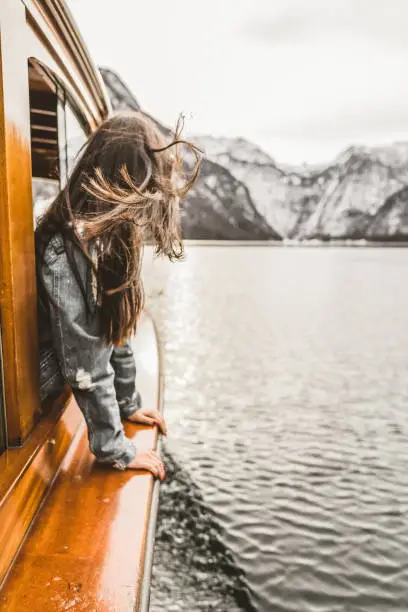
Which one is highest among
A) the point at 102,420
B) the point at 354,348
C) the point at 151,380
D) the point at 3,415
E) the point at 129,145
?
the point at 129,145

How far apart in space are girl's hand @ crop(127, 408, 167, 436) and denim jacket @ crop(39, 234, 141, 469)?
0.62m

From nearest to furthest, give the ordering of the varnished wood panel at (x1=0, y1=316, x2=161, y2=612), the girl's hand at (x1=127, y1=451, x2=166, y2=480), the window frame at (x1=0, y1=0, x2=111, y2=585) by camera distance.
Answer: the varnished wood panel at (x1=0, y1=316, x2=161, y2=612), the window frame at (x1=0, y1=0, x2=111, y2=585), the girl's hand at (x1=127, y1=451, x2=166, y2=480)

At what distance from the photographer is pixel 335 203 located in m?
154

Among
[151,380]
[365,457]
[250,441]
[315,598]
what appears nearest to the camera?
[315,598]

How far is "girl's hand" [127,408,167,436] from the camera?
116 inches

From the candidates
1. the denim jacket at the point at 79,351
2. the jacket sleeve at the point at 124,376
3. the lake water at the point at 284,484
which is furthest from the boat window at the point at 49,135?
the lake water at the point at 284,484

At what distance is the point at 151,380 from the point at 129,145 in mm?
2155

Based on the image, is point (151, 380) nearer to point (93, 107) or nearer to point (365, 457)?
point (93, 107)

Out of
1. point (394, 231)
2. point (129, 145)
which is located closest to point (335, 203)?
point (394, 231)

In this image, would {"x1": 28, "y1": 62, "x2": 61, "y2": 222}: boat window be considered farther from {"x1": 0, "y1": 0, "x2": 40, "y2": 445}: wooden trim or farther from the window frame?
{"x1": 0, "y1": 0, "x2": 40, "y2": 445}: wooden trim

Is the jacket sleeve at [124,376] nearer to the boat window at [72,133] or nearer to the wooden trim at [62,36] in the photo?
the boat window at [72,133]

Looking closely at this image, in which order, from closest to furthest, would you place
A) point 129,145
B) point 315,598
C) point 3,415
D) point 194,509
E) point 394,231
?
point 3,415, point 129,145, point 315,598, point 194,509, point 394,231

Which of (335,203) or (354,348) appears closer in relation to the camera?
(354,348)

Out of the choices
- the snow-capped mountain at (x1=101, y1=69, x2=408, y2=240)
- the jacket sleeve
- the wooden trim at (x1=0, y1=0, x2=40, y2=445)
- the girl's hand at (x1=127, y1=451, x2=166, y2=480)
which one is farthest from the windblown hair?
the snow-capped mountain at (x1=101, y1=69, x2=408, y2=240)
